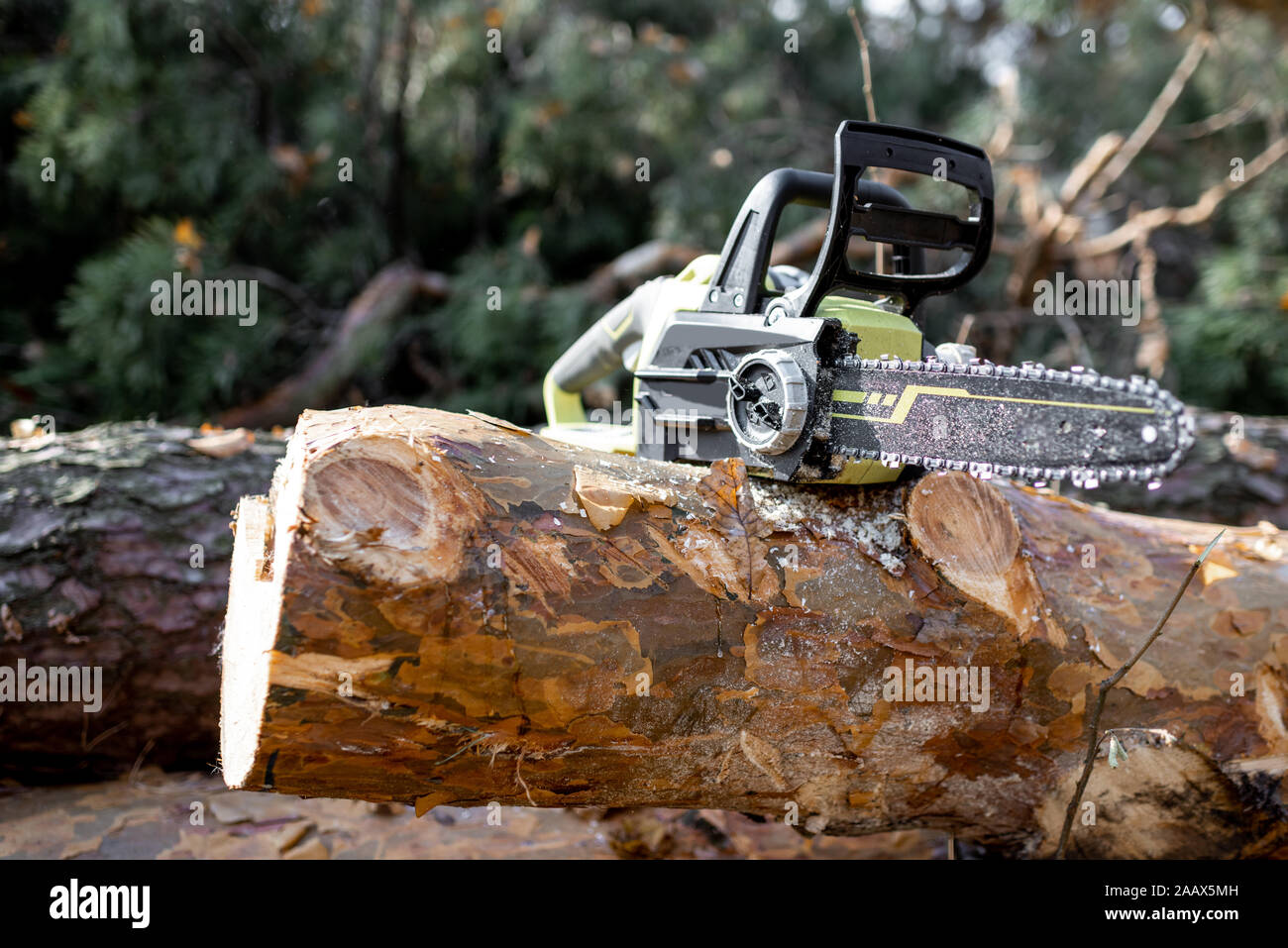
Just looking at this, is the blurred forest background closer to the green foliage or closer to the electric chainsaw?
the green foliage

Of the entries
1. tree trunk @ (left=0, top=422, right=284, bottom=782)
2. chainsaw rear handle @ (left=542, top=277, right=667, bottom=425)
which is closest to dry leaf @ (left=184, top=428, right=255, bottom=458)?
tree trunk @ (left=0, top=422, right=284, bottom=782)

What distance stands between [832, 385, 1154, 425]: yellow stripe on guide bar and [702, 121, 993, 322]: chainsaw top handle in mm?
165

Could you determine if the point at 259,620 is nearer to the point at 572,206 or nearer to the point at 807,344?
the point at 807,344

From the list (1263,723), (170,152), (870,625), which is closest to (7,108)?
(170,152)

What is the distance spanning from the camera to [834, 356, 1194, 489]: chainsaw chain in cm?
127

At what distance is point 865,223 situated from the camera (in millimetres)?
1497

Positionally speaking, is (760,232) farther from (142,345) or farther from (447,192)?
(447,192)

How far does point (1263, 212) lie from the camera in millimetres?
4207

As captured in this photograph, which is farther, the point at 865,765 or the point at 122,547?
the point at 122,547

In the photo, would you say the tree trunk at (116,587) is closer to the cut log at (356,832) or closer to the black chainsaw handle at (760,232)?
the cut log at (356,832)

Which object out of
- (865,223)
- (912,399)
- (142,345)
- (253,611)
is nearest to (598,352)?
(865,223)

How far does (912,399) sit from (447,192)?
3780mm

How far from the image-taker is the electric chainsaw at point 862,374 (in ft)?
4.30

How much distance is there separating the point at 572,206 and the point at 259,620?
3.69 meters
